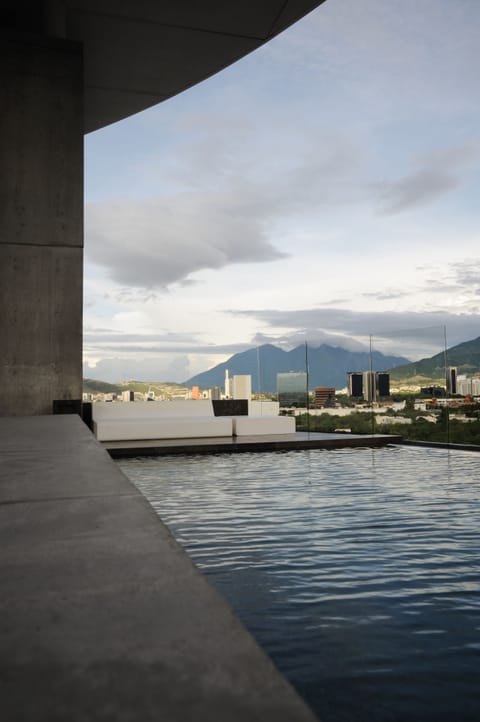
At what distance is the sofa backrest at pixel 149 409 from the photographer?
9047 millimetres

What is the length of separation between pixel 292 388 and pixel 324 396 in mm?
773

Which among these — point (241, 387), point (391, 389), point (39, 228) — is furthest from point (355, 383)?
point (39, 228)

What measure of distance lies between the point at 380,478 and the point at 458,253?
10466 mm

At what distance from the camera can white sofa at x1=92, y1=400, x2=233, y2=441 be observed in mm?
8242

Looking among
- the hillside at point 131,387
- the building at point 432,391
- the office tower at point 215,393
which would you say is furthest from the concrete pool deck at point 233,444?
the office tower at point 215,393

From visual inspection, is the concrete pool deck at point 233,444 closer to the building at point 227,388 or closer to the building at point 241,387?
the building at point 227,388

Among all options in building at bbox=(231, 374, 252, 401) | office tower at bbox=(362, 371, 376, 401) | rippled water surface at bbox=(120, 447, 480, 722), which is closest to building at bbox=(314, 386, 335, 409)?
office tower at bbox=(362, 371, 376, 401)

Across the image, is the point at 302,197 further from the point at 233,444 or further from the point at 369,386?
the point at 233,444

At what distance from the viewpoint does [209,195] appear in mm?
15078

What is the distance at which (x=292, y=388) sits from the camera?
11.0 metres

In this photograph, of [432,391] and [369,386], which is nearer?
[432,391]

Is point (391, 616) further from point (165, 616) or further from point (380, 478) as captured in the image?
point (380, 478)

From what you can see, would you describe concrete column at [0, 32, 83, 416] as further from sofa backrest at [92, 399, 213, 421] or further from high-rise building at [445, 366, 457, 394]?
high-rise building at [445, 366, 457, 394]

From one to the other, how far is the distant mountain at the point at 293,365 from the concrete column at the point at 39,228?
4707mm
